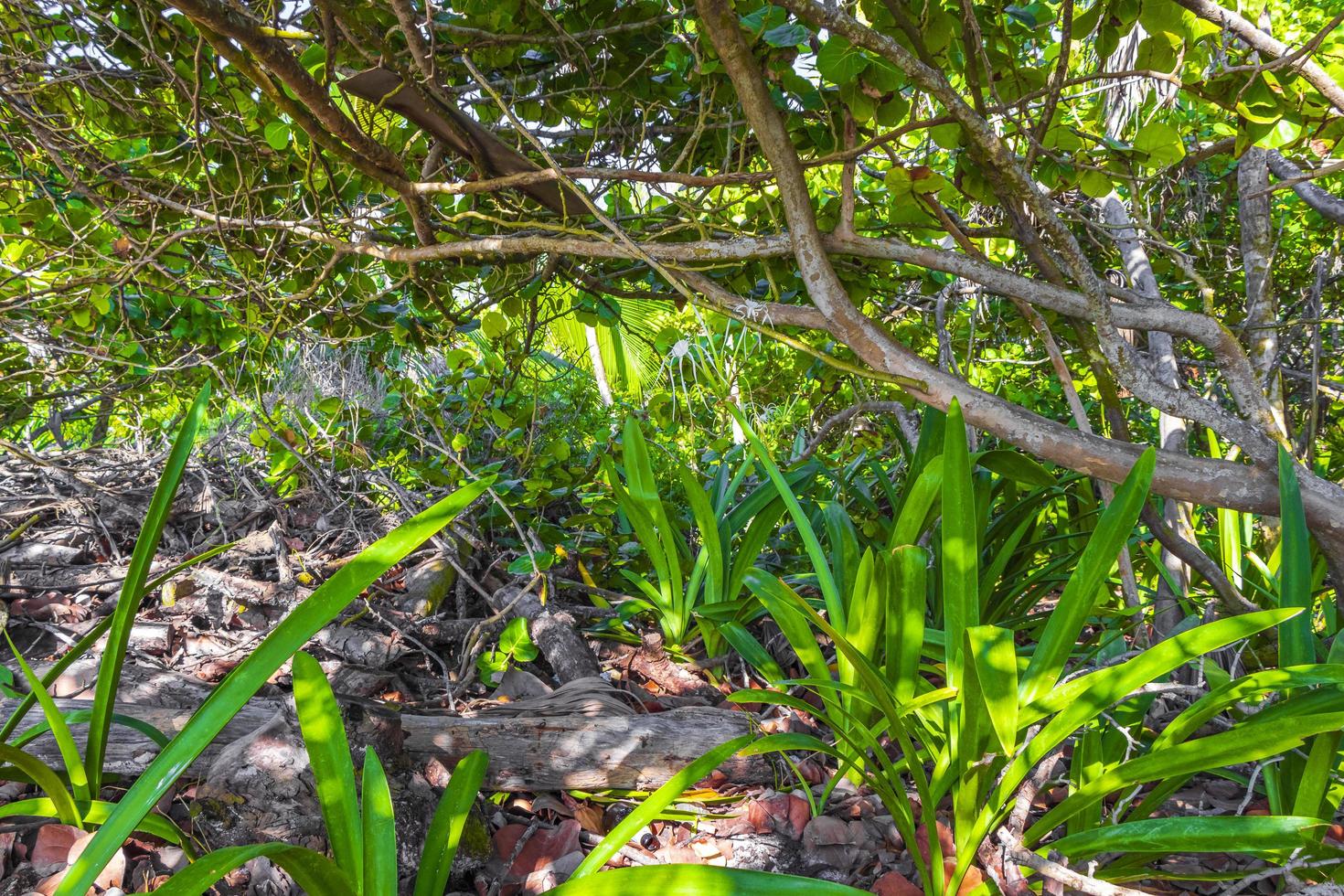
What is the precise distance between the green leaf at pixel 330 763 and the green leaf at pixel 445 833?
94 millimetres

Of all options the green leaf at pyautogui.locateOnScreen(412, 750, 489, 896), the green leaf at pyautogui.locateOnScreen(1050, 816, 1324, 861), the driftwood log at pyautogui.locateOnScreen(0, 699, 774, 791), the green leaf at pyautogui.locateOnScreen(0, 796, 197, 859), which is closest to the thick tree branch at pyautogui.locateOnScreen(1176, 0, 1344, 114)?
the green leaf at pyautogui.locateOnScreen(1050, 816, 1324, 861)

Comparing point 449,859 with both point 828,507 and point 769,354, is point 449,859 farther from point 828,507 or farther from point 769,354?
point 769,354

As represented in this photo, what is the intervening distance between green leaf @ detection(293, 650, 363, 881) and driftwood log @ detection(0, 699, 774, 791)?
36 cm

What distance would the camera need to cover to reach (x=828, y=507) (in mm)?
1811

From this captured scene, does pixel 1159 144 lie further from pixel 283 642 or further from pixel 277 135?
pixel 277 135

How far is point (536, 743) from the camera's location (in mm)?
1296

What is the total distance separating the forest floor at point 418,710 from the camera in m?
1.09

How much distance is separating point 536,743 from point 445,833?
1.17ft

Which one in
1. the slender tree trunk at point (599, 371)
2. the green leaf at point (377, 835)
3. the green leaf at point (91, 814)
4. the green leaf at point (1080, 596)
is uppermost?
the slender tree trunk at point (599, 371)

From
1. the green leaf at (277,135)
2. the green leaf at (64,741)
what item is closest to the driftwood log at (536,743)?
the green leaf at (64,741)

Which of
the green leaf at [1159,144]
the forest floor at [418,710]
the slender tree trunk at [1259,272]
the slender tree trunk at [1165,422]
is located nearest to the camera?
the forest floor at [418,710]

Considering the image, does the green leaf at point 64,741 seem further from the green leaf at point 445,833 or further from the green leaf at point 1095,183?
the green leaf at point 1095,183

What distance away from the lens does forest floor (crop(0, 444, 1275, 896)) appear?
109 centimetres

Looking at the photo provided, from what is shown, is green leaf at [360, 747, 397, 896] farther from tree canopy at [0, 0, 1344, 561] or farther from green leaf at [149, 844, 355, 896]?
tree canopy at [0, 0, 1344, 561]
